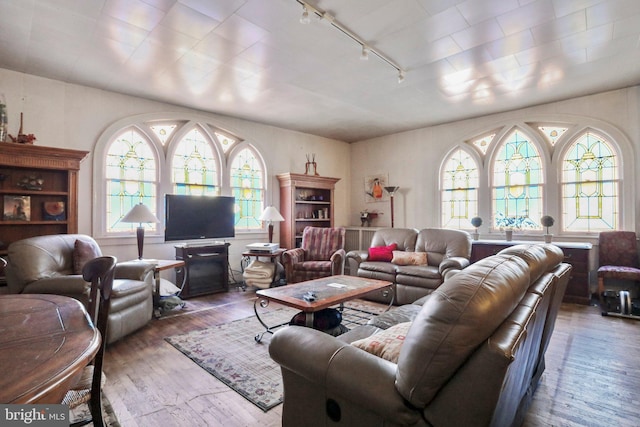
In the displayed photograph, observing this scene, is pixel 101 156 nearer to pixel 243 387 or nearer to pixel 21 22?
pixel 21 22

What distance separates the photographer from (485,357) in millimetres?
988

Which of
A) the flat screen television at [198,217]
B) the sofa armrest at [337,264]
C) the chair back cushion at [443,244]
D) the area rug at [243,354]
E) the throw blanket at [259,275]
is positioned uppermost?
the flat screen television at [198,217]

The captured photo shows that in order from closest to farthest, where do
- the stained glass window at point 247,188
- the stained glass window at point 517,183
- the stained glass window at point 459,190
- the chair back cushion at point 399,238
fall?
the chair back cushion at point 399,238 < the stained glass window at point 517,183 < the stained glass window at point 247,188 < the stained glass window at point 459,190

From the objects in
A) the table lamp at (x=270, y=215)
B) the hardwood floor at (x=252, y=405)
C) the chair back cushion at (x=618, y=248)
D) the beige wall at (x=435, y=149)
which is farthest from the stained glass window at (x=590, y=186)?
the table lamp at (x=270, y=215)

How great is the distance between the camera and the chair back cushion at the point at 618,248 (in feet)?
13.7

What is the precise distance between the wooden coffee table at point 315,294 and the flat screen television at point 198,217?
7.30 ft

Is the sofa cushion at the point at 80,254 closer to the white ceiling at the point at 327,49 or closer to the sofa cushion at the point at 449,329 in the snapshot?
the white ceiling at the point at 327,49

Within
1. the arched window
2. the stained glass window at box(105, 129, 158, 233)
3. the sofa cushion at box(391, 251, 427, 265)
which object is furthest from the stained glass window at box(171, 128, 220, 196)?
the sofa cushion at box(391, 251, 427, 265)

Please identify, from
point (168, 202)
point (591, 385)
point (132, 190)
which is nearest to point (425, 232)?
point (591, 385)

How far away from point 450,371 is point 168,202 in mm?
4440

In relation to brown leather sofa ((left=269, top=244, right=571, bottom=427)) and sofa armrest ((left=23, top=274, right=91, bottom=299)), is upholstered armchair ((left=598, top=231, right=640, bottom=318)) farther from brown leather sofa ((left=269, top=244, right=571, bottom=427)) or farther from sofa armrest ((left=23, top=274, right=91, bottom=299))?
sofa armrest ((left=23, top=274, right=91, bottom=299))

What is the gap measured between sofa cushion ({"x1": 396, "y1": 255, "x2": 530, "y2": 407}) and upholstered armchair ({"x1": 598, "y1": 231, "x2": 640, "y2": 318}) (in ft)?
13.0

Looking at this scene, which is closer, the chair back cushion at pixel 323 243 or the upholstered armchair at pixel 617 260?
the upholstered armchair at pixel 617 260

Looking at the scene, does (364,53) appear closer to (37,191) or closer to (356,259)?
(356,259)
